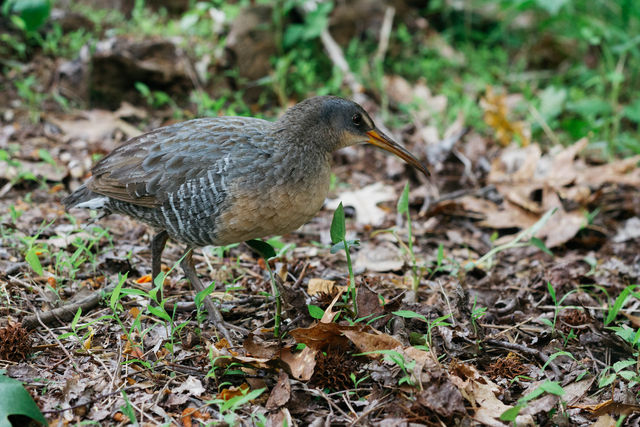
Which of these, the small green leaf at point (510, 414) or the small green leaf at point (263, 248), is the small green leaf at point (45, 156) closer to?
the small green leaf at point (263, 248)

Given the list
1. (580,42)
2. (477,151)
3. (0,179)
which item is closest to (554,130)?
(477,151)

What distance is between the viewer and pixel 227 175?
368 centimetres

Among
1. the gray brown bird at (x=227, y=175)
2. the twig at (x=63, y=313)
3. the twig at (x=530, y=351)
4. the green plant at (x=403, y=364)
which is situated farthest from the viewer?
the gray brown bird at (x=227, y=175)

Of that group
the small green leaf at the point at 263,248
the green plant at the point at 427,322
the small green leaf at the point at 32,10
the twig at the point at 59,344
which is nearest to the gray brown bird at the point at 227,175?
the small green leaf at the point at 263,248

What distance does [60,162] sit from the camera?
572 centimetres

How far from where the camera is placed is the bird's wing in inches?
149

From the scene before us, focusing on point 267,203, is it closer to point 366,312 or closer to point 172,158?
point 172,158

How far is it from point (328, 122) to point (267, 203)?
2.36ft

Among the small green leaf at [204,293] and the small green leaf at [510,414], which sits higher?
the small green leaf at [204,293]

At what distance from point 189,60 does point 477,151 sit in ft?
10.7

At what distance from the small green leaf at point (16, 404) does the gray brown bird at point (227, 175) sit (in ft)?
3.67

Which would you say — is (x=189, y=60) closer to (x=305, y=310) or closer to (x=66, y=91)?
(x=66, y=91)

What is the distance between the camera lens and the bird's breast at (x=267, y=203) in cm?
362

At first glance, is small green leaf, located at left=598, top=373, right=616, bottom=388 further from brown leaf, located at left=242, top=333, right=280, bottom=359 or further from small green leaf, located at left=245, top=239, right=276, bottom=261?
small green leaf, located at left=245, top=239, right=276, bottom=261
